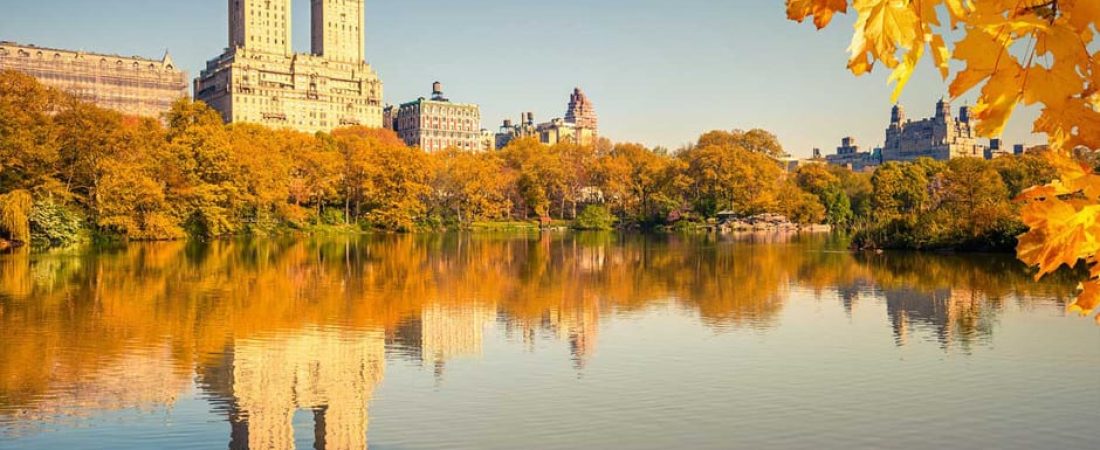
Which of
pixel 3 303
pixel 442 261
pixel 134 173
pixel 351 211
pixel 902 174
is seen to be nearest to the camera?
pixel 3 303

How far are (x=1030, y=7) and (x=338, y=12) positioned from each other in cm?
16616

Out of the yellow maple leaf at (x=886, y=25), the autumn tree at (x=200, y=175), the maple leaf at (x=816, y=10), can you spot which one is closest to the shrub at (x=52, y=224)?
the autumn tree at (x=200, y=175)

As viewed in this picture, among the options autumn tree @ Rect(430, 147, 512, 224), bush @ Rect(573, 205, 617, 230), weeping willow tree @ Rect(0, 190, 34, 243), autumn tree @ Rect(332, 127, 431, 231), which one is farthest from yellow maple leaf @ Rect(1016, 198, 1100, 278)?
bush @ Rect(573, 205, 617, 230)

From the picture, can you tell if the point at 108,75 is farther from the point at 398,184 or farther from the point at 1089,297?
the point at 1089,297

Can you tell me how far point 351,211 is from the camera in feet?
234

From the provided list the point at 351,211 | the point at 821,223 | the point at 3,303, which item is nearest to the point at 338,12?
the point at 351,211

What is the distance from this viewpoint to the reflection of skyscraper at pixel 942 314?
15.6 m

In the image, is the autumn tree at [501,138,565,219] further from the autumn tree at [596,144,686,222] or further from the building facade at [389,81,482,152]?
the building facade at [389,81,482,152]

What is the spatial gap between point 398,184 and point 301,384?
5829 cm

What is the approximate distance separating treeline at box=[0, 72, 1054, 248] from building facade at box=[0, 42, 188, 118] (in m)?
48.0

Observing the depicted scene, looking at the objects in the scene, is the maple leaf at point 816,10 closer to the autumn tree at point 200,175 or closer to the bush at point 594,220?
the autumn tree at point 200,175

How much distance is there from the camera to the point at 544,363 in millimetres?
13305

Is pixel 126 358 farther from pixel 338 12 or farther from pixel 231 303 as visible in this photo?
pixel 338 12

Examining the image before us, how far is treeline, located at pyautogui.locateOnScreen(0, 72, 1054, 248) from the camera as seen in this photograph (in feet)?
131
